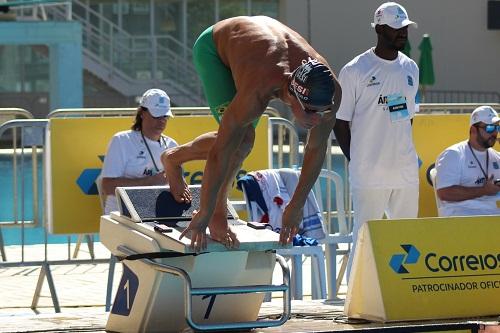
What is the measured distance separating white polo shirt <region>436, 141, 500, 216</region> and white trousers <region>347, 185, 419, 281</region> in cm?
85

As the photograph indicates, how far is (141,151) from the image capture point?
8555 millimetres

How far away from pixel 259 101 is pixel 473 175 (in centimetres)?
356

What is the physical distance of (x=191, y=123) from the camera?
9.11 meters

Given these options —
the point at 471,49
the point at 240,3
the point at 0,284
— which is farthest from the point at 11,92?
the point at 0,284

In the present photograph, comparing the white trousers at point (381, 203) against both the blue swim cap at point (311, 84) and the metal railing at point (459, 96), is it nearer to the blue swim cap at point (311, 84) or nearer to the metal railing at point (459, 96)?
the blue swim cap at point (311, 84)

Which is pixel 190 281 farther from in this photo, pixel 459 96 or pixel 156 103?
pixel 459 96

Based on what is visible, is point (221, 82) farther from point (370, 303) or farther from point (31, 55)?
point (31, 55)

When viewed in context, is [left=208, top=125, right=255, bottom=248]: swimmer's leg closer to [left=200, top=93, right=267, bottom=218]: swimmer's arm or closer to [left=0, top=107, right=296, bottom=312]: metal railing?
[left=200, top=93, right=267, bottom=218]: swimmer's arm

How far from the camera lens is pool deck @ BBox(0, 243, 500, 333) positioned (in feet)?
19.0

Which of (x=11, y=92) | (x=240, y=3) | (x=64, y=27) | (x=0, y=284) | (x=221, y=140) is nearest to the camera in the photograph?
(x=221, y=140)

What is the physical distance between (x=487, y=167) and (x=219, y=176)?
3600mm

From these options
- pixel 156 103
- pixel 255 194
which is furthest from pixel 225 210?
pixel 156 103

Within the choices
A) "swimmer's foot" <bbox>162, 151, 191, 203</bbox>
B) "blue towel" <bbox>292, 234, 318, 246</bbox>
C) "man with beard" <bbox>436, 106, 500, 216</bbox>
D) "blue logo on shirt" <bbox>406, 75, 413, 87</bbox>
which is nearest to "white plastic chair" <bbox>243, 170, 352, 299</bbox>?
"blue towel" <bbox>292, 234, 318, 246</bbox>

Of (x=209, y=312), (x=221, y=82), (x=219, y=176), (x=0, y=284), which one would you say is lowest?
(x=0, y=284)
